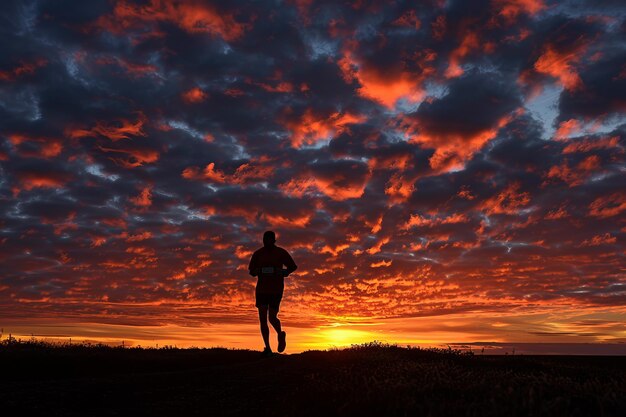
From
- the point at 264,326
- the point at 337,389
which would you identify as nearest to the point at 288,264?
the point at 264,326

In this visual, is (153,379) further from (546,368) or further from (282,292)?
(546,368)

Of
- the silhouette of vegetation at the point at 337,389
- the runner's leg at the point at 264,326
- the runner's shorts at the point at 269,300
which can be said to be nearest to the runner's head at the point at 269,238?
the runner's shorts at the point at 269,300

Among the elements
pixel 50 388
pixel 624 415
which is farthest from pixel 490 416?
pixel 50 388

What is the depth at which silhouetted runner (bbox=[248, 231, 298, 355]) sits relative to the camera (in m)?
18.1

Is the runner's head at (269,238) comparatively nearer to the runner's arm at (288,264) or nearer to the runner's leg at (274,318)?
the runner's arm at (288,264)

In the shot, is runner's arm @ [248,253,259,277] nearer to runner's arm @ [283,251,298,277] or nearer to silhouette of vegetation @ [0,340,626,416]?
runner's arm @ [283,251,298,277]

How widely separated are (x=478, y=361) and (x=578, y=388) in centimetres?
674

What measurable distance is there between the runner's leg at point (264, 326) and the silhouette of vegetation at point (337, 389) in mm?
2009

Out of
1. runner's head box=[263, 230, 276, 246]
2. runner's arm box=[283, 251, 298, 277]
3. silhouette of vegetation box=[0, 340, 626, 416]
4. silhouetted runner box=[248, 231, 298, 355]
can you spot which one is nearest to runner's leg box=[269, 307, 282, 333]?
silhouetted runner box=[248, 231, 298, 355]

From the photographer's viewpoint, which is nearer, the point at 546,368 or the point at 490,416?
the point at 490,416

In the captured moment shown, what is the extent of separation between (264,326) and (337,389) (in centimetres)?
900

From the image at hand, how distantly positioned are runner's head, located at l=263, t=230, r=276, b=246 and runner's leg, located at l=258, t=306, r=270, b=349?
200cm

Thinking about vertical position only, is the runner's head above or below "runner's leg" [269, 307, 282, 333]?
above

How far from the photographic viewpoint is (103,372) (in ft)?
56.9
